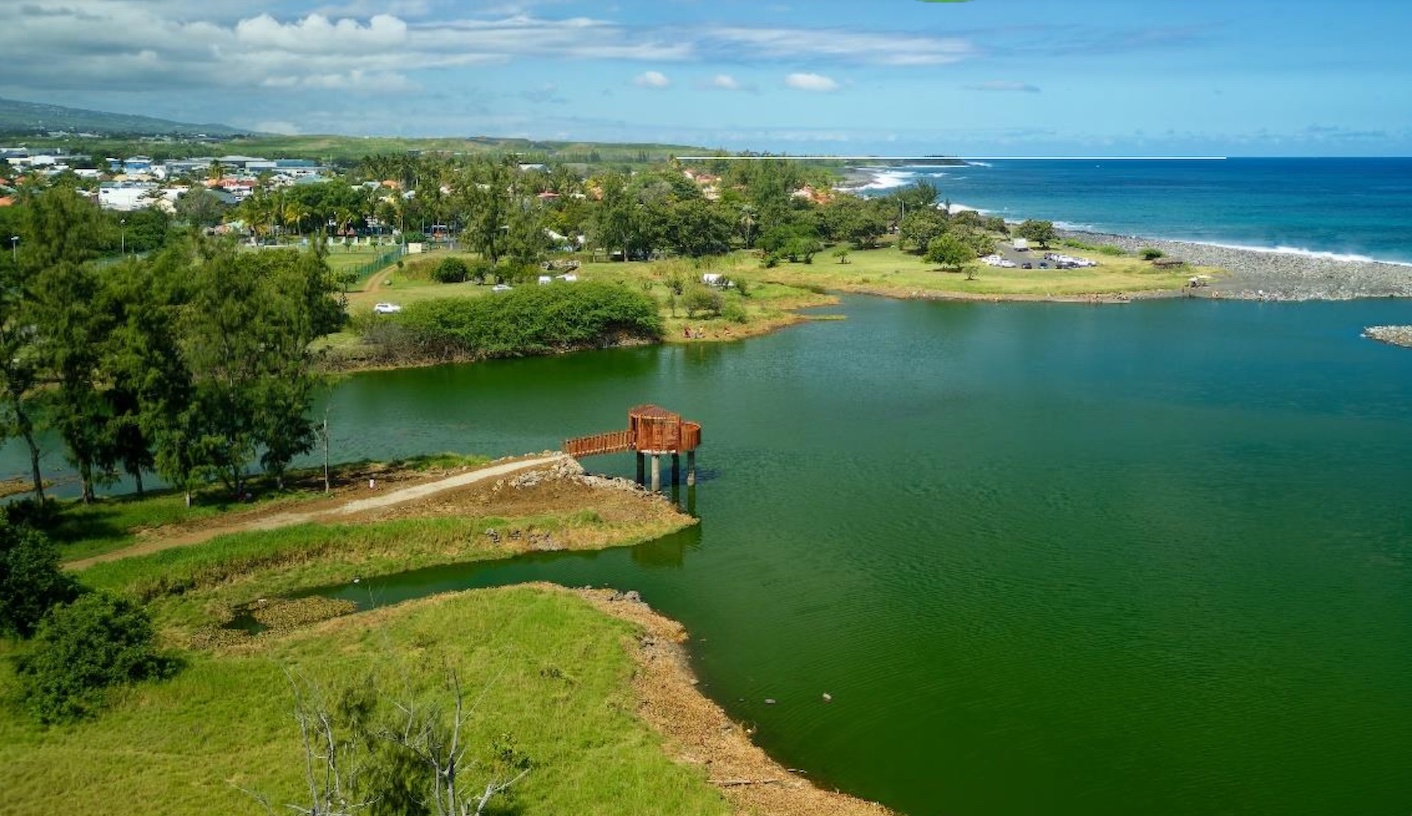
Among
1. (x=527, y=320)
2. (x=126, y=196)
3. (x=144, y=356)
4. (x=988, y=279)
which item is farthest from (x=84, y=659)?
(x=126, y=196)

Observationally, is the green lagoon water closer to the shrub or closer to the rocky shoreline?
the shrub

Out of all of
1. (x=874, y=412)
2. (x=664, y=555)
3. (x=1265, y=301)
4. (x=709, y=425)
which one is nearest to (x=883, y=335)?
(x=874, y=412)

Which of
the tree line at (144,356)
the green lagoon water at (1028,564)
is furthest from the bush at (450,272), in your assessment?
the tree line at (144,356)

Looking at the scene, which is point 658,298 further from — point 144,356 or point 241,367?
point 144,356

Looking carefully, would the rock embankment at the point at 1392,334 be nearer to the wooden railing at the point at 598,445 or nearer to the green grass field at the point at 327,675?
the wooden railing at the point at 598,445

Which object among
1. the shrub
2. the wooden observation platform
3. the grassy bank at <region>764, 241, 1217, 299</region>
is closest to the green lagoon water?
the wooden observation platform

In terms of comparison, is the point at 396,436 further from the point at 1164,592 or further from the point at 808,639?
the point at 1164,592
